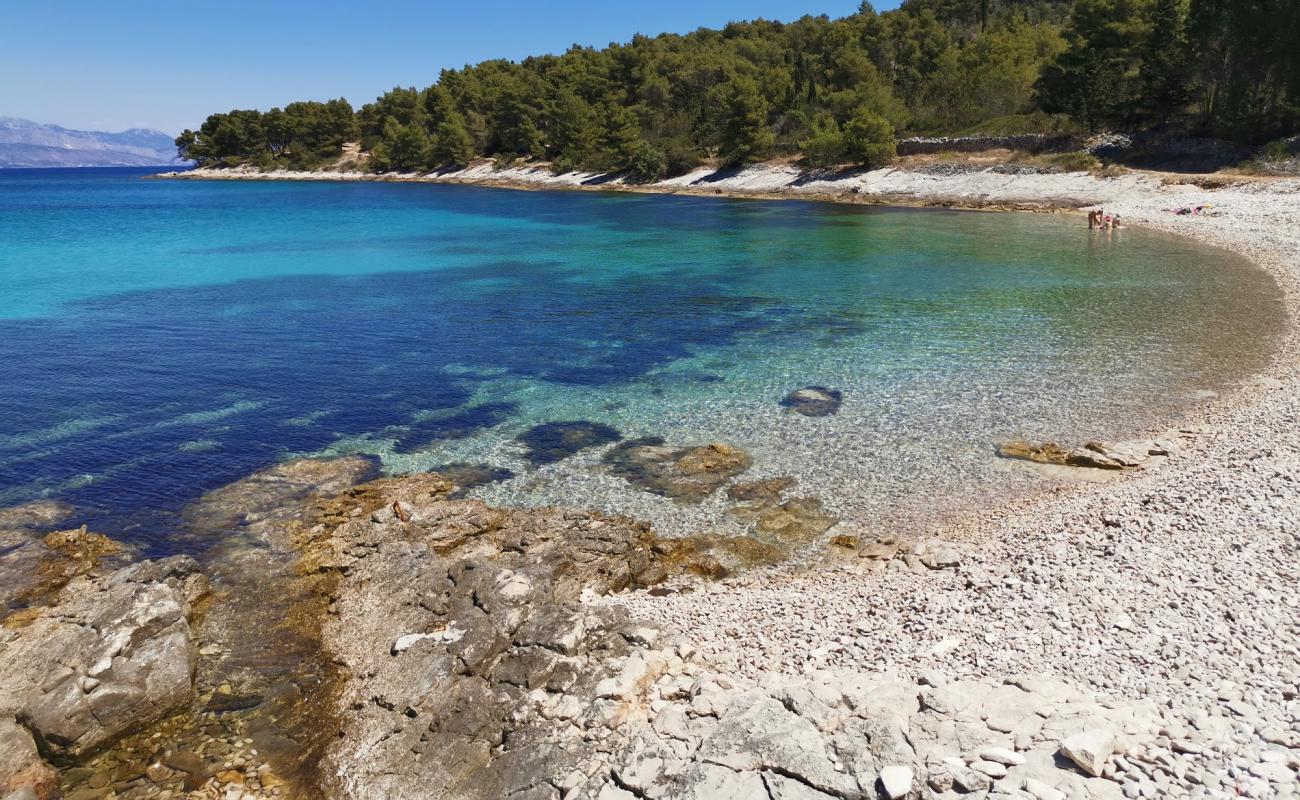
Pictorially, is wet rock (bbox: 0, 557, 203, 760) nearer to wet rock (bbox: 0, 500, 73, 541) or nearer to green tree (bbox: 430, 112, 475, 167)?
wet rock (bbox: 0, 500, 73, 541)

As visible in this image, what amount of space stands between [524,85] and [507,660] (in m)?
136

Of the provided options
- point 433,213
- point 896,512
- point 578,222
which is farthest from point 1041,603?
point 433,213

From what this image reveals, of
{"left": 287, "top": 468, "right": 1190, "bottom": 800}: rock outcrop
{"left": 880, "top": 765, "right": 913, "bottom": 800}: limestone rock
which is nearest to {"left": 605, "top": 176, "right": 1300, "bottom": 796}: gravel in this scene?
{"left": 287, "top": 468, "right": 1190, "bottom": 800}: rock outcrop

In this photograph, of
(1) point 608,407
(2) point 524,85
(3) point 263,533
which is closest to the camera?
(3) point 263,533

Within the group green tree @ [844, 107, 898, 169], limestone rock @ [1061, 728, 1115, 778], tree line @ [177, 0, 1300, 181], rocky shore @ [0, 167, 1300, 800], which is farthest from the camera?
green tree @ [844, 107, 898, 169]

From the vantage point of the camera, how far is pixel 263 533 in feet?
44.8

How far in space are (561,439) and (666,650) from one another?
9054 mm

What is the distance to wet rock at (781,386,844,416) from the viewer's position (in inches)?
733

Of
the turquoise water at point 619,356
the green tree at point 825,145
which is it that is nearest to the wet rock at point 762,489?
the turquoise water at point 619,356

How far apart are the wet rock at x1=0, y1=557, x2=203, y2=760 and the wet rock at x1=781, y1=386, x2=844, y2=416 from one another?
13.8 m

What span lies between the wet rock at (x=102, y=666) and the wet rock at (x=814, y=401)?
45.2 ft

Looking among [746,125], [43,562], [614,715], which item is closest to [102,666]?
[43,562]

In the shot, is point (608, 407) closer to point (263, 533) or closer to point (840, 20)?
point (263, 533)

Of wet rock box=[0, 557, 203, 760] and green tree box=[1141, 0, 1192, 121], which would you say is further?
green tree box=[1141, 0, 1192, 121]
